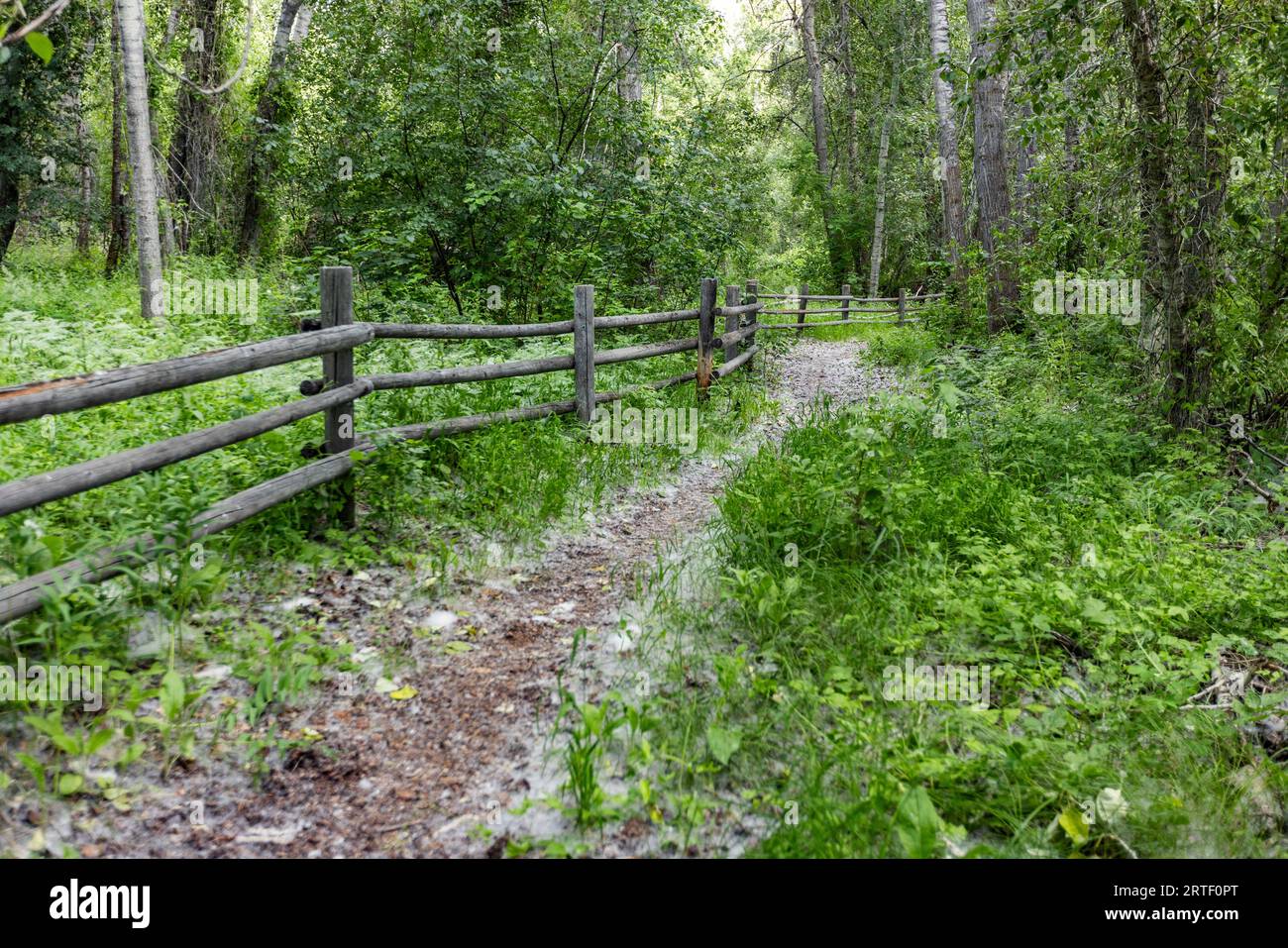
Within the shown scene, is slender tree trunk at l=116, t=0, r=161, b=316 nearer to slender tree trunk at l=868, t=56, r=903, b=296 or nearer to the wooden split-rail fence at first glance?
the wooden split-rail fence

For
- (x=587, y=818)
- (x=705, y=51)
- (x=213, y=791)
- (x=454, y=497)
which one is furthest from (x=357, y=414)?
(x=705, y=51)

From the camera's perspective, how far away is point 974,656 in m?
3.66

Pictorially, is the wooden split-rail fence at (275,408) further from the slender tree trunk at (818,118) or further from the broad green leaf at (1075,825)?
the slender tree trunk at (818,118)

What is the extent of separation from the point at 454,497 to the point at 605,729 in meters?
2.93

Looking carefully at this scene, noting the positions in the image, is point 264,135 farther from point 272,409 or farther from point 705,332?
point 272,409

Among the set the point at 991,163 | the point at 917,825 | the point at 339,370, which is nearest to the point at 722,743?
the point at 917,825

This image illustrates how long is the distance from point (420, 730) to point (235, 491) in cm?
195

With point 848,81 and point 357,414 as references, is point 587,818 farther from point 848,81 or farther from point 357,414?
point 848,81

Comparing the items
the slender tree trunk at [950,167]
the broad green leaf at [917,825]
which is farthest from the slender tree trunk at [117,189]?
the broad green leaf at [917,825]

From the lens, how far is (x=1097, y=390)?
293 inches

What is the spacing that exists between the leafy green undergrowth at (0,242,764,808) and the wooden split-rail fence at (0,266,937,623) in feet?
0.33

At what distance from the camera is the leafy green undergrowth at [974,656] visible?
8.87 ft

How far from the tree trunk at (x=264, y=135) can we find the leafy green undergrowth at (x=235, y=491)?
5193 millimetres

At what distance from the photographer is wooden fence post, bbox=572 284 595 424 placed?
289 inches
